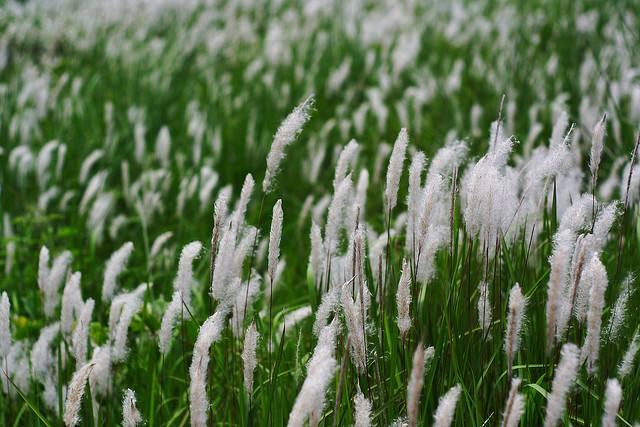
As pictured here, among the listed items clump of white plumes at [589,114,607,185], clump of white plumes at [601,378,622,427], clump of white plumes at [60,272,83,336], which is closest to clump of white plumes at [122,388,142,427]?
clump of white plumes at [60,272,83,336]

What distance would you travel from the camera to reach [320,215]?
2992mm

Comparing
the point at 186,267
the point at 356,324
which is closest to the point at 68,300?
the point at 186,267

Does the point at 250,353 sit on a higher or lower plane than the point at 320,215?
lower

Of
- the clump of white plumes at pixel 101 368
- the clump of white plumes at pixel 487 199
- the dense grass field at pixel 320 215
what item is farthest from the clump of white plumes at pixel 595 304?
the clump of white plumes at pixel 101 368

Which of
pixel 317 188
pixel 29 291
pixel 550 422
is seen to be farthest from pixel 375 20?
pixel 550 422

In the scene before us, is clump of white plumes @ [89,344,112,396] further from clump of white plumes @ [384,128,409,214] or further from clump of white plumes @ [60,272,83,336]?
clump of white plumes @ [384,128,409,214]

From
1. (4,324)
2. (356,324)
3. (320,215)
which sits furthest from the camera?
(320,215)

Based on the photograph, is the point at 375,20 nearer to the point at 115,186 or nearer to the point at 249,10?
the point at 249,10

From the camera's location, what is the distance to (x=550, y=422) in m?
1.14

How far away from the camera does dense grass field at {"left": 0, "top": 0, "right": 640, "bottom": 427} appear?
58.9 inches

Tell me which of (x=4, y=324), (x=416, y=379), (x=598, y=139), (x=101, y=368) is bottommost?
(x=101, y=368)

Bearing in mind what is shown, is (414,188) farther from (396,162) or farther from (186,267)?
(186,267)

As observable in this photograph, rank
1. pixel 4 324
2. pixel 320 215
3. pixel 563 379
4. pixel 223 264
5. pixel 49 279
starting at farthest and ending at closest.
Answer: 1. pixel 320 215
2. pixel 49 279
3. pixel 4 324
4. pixel 223 264
5. pixel 563 379

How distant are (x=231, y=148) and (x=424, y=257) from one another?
10.4 ft
